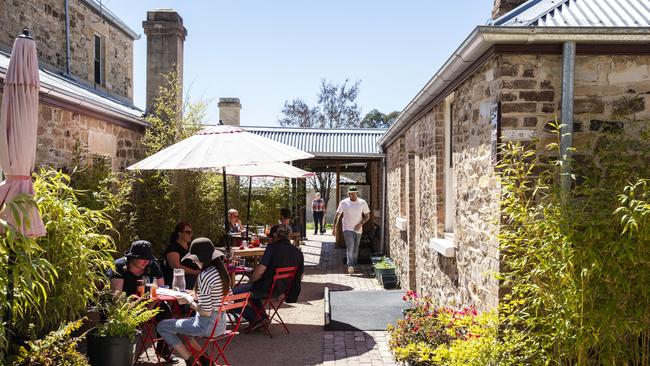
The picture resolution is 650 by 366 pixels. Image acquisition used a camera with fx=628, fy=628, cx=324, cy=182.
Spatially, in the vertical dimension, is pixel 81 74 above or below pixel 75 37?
below

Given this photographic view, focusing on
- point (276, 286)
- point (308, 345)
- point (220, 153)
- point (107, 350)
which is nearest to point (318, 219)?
point (276, 286)

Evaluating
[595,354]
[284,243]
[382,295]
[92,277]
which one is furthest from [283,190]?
[595,354]

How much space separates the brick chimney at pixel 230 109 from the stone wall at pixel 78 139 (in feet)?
28.9

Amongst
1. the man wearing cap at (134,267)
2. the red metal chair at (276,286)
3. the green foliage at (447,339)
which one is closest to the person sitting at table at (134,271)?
the man wearing cap at (134,267)

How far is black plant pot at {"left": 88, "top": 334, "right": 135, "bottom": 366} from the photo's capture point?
17.4 feet

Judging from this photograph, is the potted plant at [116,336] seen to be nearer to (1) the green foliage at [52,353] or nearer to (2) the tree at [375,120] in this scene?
(1) the green foliage at [52,353]

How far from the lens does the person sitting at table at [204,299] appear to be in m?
5.64

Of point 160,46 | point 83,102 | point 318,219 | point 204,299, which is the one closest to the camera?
point 204,299

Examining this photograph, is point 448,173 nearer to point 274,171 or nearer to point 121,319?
point 274,171

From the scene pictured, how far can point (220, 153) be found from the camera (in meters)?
7.24

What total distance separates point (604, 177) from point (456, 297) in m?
2.31

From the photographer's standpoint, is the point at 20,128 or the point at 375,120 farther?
the point at 375,120

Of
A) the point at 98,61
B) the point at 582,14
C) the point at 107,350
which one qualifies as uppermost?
the point at 98,61

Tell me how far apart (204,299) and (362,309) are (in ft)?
13.3
